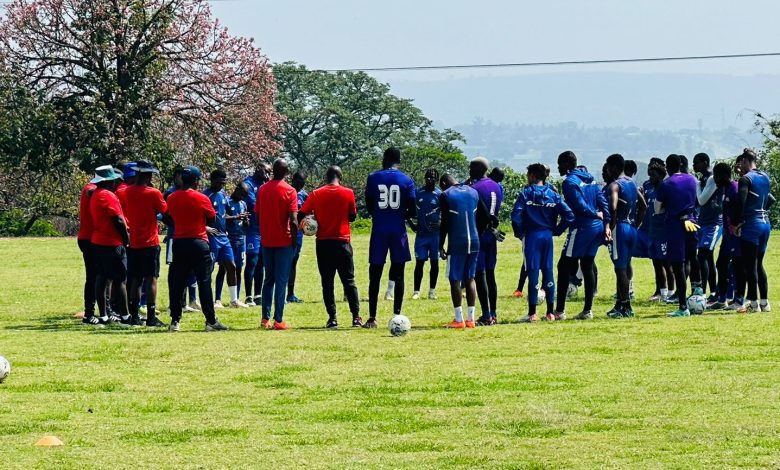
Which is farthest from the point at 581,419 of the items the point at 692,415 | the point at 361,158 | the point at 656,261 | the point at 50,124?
the point at 361,158

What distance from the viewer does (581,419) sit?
10.4m

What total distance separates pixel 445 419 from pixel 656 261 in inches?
418

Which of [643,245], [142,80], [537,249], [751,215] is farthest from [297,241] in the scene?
[142,80]

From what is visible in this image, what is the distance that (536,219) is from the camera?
17.4m

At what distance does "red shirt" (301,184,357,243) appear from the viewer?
17031mm

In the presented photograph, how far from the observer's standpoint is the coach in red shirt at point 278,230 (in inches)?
680

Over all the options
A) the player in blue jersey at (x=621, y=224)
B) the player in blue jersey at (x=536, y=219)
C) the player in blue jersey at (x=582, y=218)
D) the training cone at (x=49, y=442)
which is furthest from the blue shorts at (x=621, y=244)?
the training cone at (x=49, y=442)

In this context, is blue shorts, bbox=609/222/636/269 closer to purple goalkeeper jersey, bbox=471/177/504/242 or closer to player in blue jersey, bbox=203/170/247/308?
purple goalkeeper jersey, bbox=471/177/504/242

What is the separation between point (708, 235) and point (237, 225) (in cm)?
669

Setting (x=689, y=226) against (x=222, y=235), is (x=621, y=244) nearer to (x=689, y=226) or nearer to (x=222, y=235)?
(x=689, y=226)

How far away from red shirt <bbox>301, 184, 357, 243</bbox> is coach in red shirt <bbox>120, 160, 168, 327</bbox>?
188cm

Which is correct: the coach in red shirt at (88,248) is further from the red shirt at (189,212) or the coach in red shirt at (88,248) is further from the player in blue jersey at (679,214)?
the player in blue jersey at (679,214)

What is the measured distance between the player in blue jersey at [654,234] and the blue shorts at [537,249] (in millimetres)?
2880

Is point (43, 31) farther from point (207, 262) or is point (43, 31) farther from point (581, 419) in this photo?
point (581, 419)
